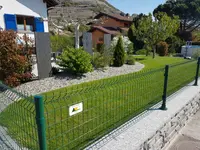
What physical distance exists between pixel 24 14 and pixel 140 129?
12.8 meters

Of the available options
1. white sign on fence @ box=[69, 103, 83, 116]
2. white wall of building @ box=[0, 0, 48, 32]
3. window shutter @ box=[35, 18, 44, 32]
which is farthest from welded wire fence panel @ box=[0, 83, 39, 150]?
window shutter @ box=[35, 18, 44, 32]

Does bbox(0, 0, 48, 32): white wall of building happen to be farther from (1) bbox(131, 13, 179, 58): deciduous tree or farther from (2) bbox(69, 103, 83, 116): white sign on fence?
(2) bbox(69, 103, 83, 116): white sign on fence

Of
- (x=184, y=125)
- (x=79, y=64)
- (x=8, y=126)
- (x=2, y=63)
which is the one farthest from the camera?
(x=79, y=64)

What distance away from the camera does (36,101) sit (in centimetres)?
179

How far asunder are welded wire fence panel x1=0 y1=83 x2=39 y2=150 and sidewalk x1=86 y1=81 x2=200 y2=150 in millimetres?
Answer: 969

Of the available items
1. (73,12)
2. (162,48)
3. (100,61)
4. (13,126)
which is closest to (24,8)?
(100,61)

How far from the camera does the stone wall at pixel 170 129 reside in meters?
3.08

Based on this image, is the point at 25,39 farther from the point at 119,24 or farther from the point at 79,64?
the point at 119,24

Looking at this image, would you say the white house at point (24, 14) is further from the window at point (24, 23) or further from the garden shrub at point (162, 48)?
the garden shrub at point (162, 48)

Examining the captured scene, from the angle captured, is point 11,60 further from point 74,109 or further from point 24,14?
point 24,14

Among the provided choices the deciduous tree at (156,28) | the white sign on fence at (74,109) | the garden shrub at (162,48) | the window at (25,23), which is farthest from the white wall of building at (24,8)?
the garden shrub at (162,48)

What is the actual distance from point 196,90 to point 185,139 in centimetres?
234

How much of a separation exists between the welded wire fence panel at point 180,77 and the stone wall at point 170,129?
1.17 metres

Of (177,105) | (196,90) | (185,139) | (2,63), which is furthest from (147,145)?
(2,63)
